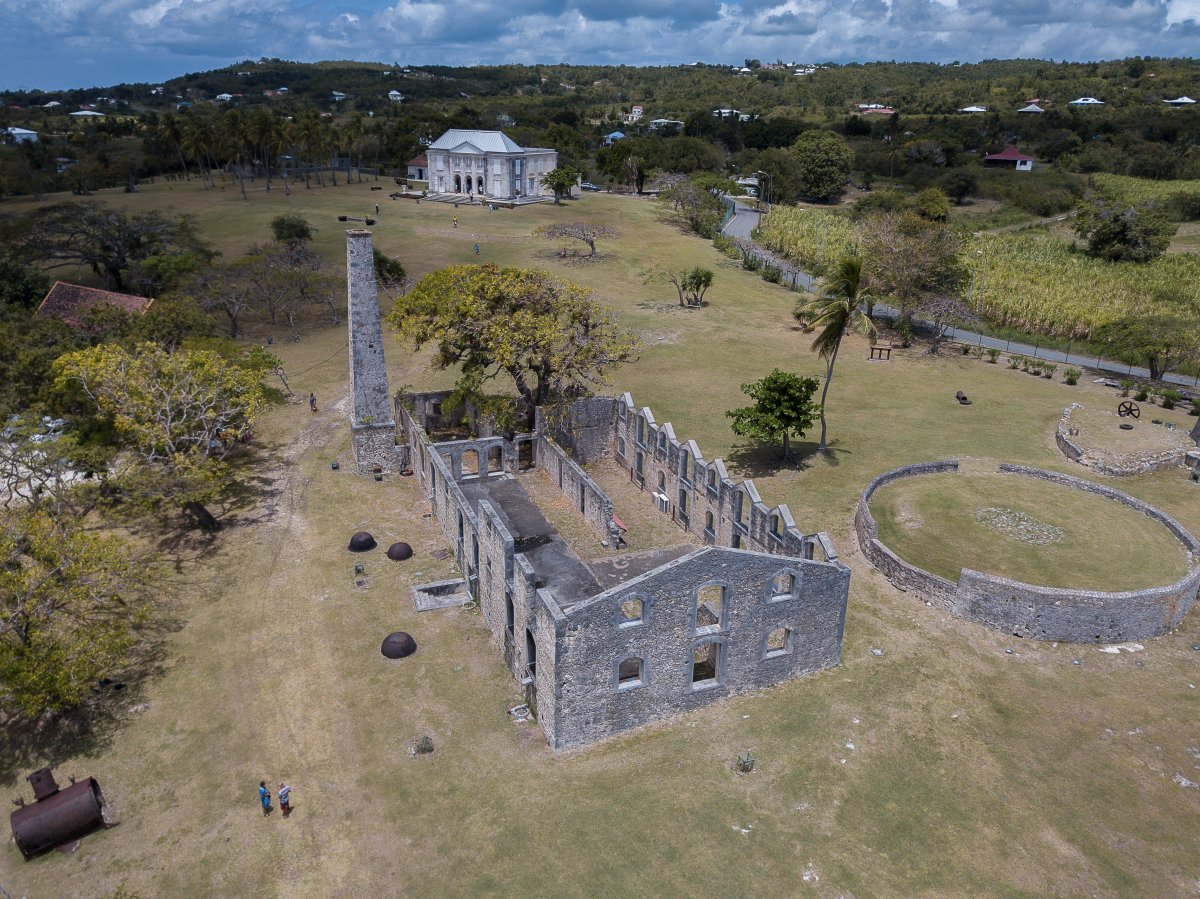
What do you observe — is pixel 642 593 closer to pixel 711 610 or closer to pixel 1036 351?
pixel 711 610

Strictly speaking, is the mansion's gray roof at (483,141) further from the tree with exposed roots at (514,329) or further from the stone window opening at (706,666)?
the stone window opening at (706,666)

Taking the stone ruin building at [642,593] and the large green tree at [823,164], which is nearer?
the stone ruin building at [642,593]

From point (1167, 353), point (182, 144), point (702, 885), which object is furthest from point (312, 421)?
point (182, 144)

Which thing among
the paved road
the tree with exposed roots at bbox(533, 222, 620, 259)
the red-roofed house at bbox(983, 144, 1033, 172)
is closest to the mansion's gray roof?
the tree with exposed roots at bbox(533, 222, 620, 259)

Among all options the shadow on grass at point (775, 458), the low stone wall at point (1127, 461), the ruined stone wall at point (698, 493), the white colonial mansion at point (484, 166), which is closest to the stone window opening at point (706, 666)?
the ruined stone wall at point (698, 493)

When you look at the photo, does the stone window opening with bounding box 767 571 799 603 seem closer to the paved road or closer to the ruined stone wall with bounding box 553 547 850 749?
the ruined stone wall with bounding box 553 547 850 749

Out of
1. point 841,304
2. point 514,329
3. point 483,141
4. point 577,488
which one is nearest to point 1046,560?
point 841,304
